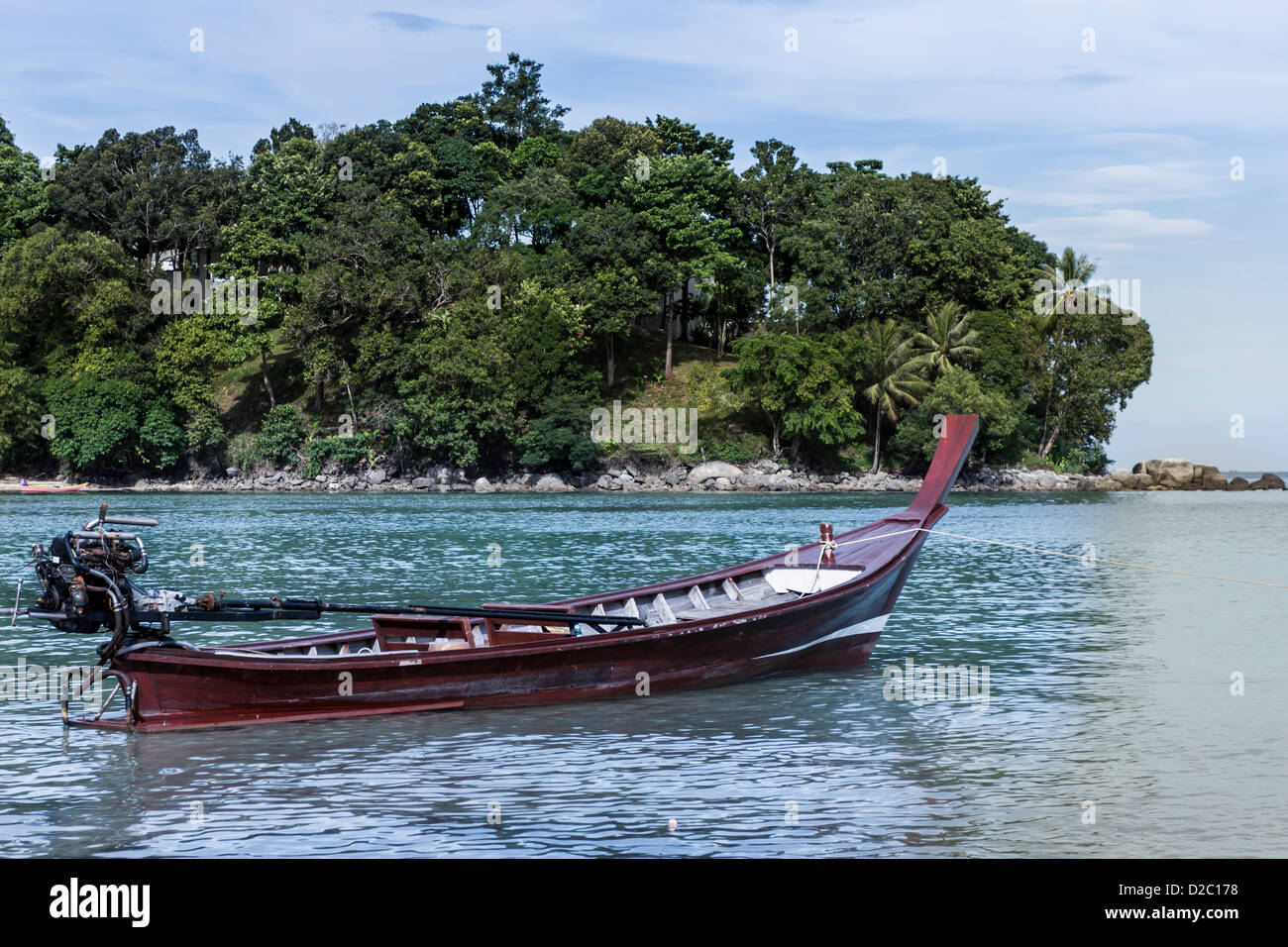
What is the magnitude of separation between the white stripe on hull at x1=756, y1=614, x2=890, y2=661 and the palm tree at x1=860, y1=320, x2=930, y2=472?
172 ft

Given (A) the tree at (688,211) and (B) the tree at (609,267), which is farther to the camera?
(A) the tree at (688,211)

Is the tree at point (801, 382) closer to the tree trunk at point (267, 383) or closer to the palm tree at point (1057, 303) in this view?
the palm tree at point (1057, 303)

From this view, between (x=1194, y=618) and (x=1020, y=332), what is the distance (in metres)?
50.8

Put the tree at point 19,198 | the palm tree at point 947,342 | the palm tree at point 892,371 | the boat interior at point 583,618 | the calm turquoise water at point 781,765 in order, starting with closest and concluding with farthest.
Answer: the calm turquoise water at point 781,765 → the boat interior at point 583,618 → the palm tree at point 892,371 → the palm tree at point 947,342 → the tree at point 19,198

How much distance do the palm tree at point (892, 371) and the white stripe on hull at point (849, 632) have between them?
52560mm

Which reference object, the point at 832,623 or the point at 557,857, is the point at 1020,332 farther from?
the point at 557,857

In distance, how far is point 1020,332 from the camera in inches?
2830

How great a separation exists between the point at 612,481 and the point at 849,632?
177 ft

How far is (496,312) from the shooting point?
69.2 meters

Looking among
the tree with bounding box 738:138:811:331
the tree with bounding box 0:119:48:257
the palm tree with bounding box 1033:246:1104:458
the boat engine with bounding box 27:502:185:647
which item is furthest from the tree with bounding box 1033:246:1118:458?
the boat engine with bounding box 27:502:185:647

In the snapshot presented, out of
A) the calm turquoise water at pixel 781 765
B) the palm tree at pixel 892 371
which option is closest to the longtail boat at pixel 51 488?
the palm tree at pixel 892 371

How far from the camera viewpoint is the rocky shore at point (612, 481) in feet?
228

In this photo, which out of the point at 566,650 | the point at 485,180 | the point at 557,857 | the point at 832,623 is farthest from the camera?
the point at 485,180
